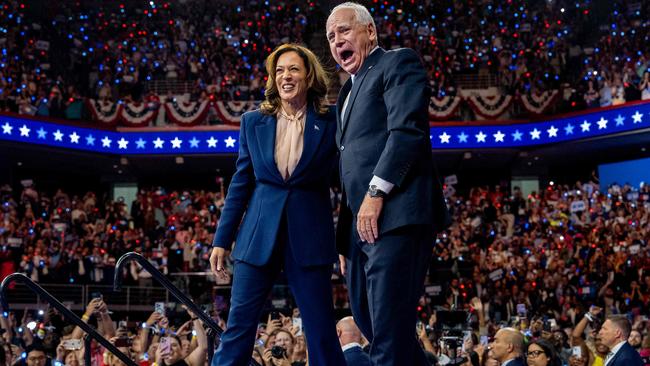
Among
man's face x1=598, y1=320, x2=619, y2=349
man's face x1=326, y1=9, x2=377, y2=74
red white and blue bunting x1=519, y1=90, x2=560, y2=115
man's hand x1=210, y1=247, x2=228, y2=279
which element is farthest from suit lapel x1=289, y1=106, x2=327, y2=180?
red white and blue bunting x1=519, y1=90, x2=560, y2=115

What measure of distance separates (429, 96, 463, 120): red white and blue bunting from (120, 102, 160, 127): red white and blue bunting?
21.0 feet

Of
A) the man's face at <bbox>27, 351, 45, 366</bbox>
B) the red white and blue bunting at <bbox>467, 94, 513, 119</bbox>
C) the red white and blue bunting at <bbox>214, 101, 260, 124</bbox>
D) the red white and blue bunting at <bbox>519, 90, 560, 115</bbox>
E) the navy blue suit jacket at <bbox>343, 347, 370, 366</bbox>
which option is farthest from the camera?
the red white and blue bunting at <bbox>519, 90, 560, 115</bbox>

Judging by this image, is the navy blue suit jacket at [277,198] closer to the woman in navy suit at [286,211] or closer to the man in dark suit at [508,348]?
the woman in navy suit at [286,211]

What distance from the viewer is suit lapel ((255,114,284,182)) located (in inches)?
151

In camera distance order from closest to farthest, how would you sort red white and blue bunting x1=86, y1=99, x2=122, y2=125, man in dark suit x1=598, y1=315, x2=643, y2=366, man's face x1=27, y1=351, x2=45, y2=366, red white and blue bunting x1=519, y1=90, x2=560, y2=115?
1. man in dark suit x1=598, y1=315, x2=643, y2=366
2. man's face x1=27, y1=351, x2=45, y2=366
3. red white and blue bunting x1=86, y1=99, x2=122, y2=125
4. red white and blue bunting x1=519, y1=90, x2=560, y2=115

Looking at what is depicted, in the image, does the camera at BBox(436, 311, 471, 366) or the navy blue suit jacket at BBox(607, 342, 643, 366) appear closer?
the camera at BBox(436, 311, 471, 366)

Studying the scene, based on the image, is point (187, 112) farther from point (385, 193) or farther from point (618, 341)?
point (385, 193)

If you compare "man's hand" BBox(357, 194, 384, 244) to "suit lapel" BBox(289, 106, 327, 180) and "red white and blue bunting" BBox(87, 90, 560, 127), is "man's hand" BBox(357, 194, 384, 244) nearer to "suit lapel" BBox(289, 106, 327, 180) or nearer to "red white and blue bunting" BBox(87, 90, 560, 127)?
"suit lapel" BBox(289, 106, 327, 180)

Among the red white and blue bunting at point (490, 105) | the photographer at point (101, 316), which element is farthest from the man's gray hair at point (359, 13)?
the red white and blue bunting at point (490, 105)

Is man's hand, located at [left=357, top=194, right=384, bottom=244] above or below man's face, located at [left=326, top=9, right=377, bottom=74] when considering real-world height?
below

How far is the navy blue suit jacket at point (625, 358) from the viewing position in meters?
6.45

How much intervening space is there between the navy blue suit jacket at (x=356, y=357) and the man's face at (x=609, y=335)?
8.18ft

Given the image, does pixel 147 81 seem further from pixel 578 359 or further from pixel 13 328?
pixel 578 359

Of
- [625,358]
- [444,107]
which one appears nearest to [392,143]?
[625,358]
